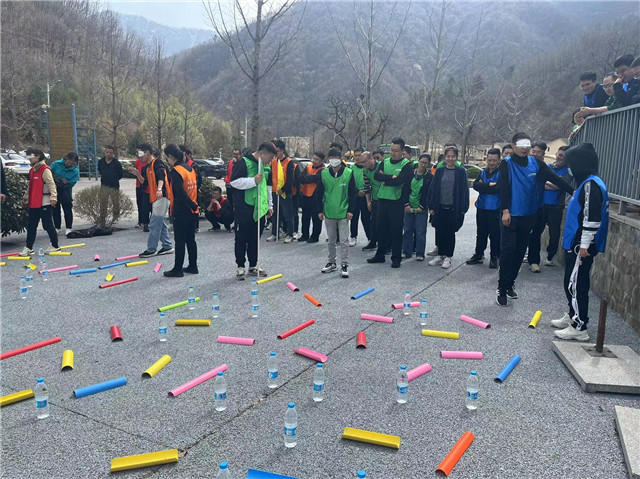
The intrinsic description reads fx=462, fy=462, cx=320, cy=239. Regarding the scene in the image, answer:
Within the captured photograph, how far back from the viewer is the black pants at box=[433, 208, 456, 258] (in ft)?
30.5

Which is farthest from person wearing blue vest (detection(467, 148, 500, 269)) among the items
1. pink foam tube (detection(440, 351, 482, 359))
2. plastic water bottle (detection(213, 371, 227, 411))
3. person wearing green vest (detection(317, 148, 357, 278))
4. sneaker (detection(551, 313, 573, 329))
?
plastic water bottle (detection(213, 371, 227, 411))

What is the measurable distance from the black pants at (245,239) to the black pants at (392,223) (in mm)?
2620

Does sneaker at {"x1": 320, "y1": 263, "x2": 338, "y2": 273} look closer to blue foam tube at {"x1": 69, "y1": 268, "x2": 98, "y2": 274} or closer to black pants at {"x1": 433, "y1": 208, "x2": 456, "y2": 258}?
black pants at {"x1": 433, "y1": 208, "x2": 456, "y2": 258}

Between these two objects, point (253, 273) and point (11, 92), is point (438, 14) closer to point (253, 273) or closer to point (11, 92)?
point (253, 273)

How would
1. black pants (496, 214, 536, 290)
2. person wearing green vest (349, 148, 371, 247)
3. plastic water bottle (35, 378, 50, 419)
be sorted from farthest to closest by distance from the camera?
person wearing green vest (349, 148, 371, 247), black pants (496, 214, 536, 290), plastic water bottle (35, 378, 50, 419)

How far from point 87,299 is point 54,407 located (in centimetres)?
328

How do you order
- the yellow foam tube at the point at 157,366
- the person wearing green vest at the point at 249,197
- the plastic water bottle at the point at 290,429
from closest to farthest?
the plastic water bottle at the point at 290,429 → the yellow foam tube at the point at 157,366 → the person wearing green vest at the point at 249,197

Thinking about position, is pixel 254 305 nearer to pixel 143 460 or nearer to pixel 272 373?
pixel 272 373

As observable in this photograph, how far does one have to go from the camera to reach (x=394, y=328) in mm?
5953

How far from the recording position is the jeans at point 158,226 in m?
9.61

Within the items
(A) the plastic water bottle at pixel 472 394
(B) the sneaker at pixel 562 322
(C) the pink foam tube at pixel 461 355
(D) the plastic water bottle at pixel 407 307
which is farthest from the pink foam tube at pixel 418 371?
(B) the sneaker at pixel 562 322

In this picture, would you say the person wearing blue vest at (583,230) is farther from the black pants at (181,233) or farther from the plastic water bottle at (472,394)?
the black pants at (181,233)

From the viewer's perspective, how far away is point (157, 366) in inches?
183

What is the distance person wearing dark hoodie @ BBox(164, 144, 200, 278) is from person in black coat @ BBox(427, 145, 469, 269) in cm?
468
